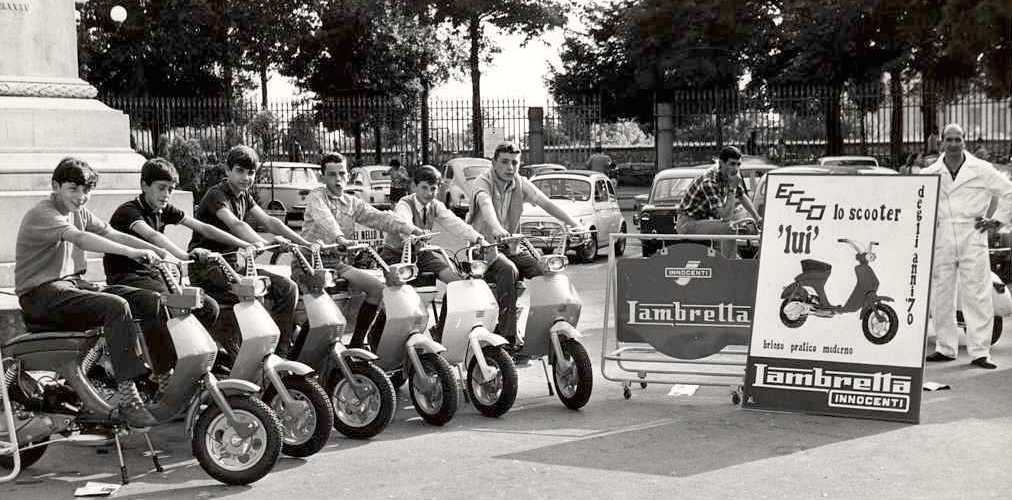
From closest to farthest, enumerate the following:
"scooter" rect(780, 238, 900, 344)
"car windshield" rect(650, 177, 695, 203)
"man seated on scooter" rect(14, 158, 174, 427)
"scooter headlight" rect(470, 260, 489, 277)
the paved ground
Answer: the paved ground, "man seated on scooter" rect(14, 158, 174, 427), "scooter" rect(780, 238, 900, 344), "scooter headlight" rect(470, 260, 489, 277), "car windshield" rect(650, 177, 695, 203)

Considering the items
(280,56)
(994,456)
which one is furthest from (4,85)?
(280,56)

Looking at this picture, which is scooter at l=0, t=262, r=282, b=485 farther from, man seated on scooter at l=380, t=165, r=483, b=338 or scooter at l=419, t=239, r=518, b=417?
man seated on scooter at l=380, t=165, r=483, b=338

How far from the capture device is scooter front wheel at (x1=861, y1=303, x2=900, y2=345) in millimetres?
8039

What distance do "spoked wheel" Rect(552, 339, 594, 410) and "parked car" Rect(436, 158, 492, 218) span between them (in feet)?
55.1

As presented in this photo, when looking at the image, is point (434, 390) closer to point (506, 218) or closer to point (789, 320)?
point (506, 218)

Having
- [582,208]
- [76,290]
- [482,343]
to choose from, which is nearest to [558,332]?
[482,343]

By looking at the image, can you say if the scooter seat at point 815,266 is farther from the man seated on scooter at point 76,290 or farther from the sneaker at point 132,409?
the sneaker at point 132,409

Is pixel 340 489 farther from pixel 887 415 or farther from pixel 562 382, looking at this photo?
pixel 887 415

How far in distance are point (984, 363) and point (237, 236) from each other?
19.1ft

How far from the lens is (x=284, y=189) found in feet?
102

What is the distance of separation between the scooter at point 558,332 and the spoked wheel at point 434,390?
869 mm

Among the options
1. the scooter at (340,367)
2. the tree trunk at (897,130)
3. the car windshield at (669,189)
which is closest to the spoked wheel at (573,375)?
the scooter at (340,367)

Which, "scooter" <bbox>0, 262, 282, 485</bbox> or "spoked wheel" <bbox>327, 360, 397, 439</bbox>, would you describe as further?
"spoked wheel" <bbox>327, 360, 397, 439</bbox>

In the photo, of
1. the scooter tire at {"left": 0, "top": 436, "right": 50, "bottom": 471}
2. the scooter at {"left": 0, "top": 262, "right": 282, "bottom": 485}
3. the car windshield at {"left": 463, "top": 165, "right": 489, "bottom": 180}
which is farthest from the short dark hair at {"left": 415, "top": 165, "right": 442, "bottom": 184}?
the car windshield at {"left": 463, "top": 165, "right": 489, "bottom": 180}
